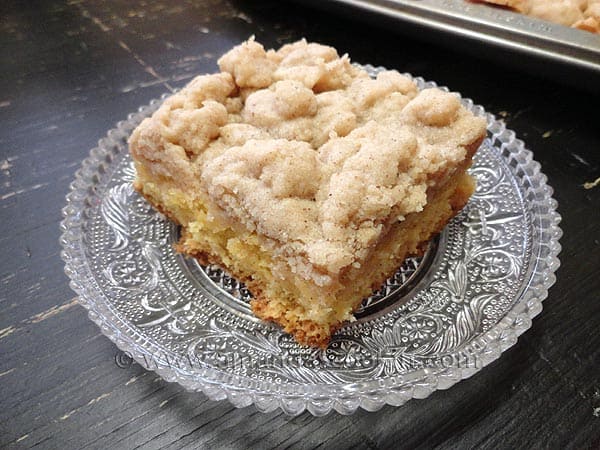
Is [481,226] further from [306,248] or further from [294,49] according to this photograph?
[294,49]

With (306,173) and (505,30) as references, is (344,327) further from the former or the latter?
(505,30)

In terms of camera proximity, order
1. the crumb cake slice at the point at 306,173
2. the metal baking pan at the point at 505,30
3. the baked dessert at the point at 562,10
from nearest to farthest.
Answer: the crumb cake slice at the point at 306,173, the metal baking pan at the point at 505,30, the baked dessert at the point at 562,10

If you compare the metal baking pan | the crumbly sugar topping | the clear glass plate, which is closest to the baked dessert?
the metal baking pan

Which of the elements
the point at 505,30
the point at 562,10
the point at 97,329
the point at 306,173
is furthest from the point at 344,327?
the point at 562,10

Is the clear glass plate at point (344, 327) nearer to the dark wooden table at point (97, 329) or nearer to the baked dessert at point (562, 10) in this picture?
the dark wooden table at point (97, 329)

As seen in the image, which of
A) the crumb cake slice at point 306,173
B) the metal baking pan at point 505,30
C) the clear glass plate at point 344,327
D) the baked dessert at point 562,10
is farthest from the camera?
the baked dessert at point 562,10

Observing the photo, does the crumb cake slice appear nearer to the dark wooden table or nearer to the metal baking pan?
the dark wooden table

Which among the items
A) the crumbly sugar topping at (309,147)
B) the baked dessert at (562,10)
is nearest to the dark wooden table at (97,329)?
the baked dessert at (562,10)
